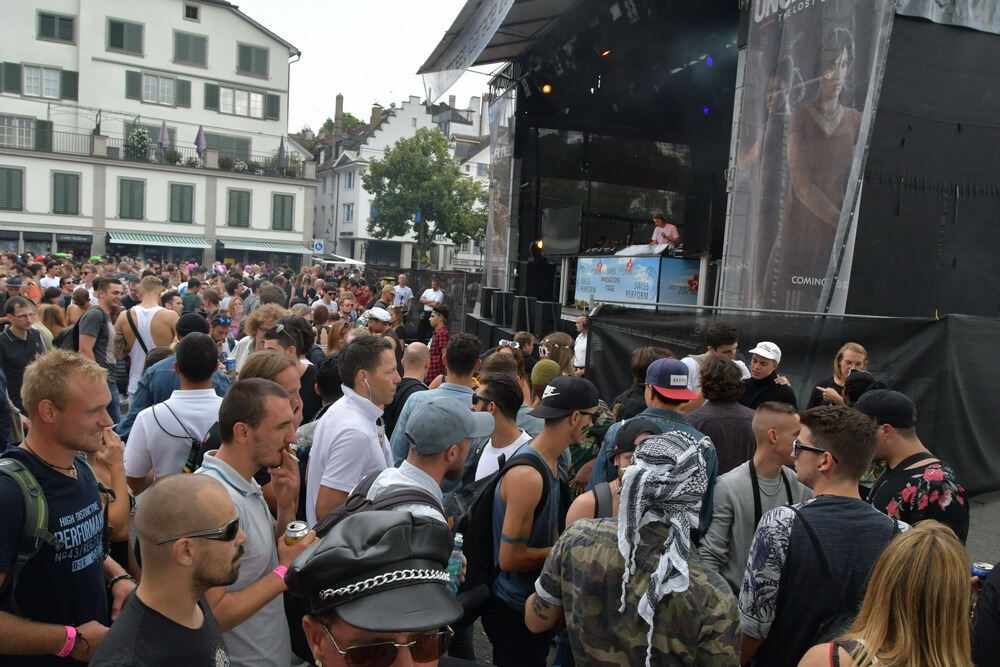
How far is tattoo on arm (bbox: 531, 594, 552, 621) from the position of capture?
102 inches

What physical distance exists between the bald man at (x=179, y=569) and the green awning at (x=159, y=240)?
39.0 m

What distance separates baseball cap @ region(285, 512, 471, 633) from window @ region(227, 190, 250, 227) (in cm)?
4080

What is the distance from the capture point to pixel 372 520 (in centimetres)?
148

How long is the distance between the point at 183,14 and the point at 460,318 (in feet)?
96.0

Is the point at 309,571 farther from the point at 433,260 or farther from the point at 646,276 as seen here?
the point at 433,260

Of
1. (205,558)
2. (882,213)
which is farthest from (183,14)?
(205,558)

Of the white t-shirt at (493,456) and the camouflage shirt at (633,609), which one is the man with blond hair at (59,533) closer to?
the camouflage shirt at (633,609)

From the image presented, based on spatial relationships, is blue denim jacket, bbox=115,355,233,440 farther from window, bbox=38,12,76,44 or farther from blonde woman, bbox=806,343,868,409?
window, bbox=38,12,76,44

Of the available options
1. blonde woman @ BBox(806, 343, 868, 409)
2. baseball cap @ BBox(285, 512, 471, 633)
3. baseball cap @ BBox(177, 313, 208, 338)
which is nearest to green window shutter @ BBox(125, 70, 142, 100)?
baseball cap @ BBox(177, 313, 208, 338)

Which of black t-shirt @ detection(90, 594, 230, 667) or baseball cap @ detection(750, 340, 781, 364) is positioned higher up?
baseball cap @ detection(750, 340, 781, 364)

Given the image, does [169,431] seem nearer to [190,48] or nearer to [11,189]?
[11,189]

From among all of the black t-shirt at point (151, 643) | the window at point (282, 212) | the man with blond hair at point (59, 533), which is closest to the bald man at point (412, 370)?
the man with blond hair at point (59, 533)

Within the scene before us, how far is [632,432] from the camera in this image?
3.33 m

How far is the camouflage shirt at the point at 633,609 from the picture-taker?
7.18 feet
